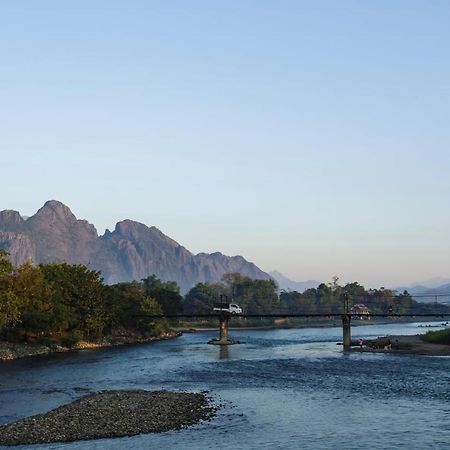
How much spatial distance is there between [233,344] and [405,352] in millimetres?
45656

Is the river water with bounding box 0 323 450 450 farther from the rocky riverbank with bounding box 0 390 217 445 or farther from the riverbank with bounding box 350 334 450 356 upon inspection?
the riverbank with bounding box 350 334 450 356

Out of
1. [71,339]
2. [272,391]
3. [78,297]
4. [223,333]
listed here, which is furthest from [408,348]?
[78,297]

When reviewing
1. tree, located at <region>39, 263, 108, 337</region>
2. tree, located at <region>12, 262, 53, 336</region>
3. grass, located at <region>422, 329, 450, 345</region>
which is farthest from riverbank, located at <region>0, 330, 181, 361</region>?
grass, located at <region>422, 329, 450, 345</region>

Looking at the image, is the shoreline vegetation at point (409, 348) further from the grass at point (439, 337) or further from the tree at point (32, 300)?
the tree at point (32, 300)

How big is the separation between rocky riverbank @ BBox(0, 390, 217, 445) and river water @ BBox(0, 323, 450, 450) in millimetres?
1718

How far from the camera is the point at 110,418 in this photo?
5162 centimetres

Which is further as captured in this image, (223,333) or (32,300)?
(223,333)

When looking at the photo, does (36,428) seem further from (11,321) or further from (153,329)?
(153,329)

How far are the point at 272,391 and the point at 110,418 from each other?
2245cm

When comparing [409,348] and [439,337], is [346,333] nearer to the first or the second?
[409,348]

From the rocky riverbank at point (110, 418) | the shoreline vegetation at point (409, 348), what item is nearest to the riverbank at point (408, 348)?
the shoreline vegetation at point (409, 348)

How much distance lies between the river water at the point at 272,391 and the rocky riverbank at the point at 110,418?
172 centimetres

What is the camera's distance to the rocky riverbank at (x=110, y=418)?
4619 centimetres

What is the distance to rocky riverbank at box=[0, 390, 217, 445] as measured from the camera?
4619 cm
